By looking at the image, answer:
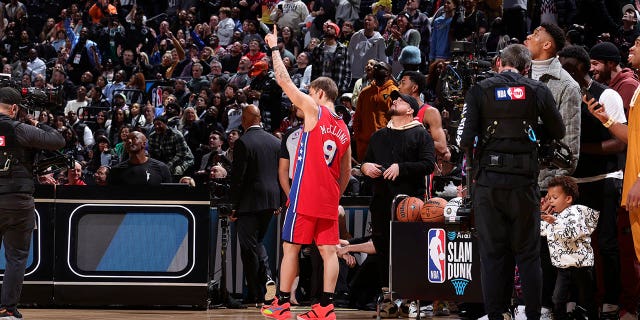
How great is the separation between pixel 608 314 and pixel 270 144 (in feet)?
14.1

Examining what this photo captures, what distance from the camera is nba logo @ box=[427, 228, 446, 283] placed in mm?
9539

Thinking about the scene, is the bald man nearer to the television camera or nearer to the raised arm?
the television camera

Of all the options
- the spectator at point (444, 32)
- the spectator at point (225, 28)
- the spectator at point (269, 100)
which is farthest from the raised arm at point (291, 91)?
the spectator at point (225, 28)

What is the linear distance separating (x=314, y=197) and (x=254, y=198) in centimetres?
265

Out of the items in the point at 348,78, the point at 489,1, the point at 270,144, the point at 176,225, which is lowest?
the point at 176,225

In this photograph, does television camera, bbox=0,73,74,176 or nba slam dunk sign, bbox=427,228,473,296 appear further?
television camera, bbox=0,73,74,176

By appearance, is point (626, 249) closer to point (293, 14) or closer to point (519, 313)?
point (519, 313)

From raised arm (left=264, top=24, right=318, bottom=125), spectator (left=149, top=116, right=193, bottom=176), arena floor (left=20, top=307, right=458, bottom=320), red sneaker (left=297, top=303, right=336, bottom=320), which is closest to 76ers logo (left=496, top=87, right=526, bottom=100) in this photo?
raised arm (left=264, top=24, right=318, bottom=125)

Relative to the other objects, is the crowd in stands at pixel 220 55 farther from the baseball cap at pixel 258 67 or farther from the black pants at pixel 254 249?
the black pants at pixel 254 249

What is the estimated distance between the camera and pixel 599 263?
9.05 meters

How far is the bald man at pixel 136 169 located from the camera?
40.8 ft

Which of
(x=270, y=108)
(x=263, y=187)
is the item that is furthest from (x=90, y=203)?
(x=270, y=108)

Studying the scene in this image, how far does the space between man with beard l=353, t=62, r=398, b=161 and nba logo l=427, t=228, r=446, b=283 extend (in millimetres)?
2852

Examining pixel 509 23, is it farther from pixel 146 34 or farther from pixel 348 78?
pixel 146 34
